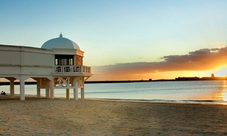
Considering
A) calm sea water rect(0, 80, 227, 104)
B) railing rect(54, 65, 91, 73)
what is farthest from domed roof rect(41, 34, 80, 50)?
calm sea water rect(0, 80, 227, 104)

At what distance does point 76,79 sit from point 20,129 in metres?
14.4

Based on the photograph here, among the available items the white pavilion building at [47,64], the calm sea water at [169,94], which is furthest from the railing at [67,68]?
the calm sea water at [169,94]

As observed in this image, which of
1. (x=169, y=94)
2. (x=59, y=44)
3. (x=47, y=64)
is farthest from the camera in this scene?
(x=169, y=94)

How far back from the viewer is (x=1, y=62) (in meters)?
19.1

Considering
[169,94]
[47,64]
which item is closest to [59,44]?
[47,64]

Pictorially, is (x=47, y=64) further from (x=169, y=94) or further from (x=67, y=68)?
(x=169, y=94)

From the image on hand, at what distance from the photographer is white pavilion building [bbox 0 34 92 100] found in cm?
1944

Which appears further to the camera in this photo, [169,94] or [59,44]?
[169,94]

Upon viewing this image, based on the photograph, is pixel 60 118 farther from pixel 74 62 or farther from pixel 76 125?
pixel 74 62

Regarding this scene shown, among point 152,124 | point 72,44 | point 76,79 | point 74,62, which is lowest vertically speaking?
point 152,124

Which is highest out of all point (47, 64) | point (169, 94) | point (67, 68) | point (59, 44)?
point (59, 44)

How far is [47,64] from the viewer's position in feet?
71.4

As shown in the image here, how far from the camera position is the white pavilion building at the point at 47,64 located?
19438 millimetres

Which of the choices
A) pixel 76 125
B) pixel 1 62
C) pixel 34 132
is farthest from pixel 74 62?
pixel 34 132
